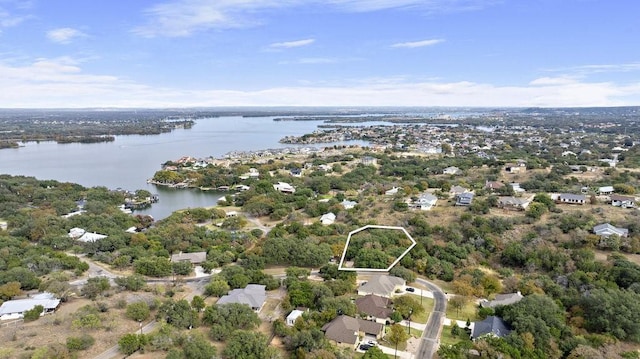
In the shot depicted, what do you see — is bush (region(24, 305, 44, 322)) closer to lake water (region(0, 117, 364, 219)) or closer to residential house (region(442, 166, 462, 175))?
lake water (region(0, 117, 364, 219))

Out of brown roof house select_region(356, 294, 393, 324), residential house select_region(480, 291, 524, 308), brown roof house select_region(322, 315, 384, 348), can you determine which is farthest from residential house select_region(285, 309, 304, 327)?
residential house select_region(480, 291, 524, 308)

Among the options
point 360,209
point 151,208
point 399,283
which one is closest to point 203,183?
point 151,208

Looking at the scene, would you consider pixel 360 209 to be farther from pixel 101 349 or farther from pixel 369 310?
pixel 101 349

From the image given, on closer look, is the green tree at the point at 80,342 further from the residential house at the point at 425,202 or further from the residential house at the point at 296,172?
the residential house at the point at 296,172

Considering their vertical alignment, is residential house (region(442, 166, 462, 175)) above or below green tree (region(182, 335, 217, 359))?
above

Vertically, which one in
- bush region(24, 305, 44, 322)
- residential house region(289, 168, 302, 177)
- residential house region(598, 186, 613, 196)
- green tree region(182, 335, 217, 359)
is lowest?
bush region(24, 305, 44, 322)
